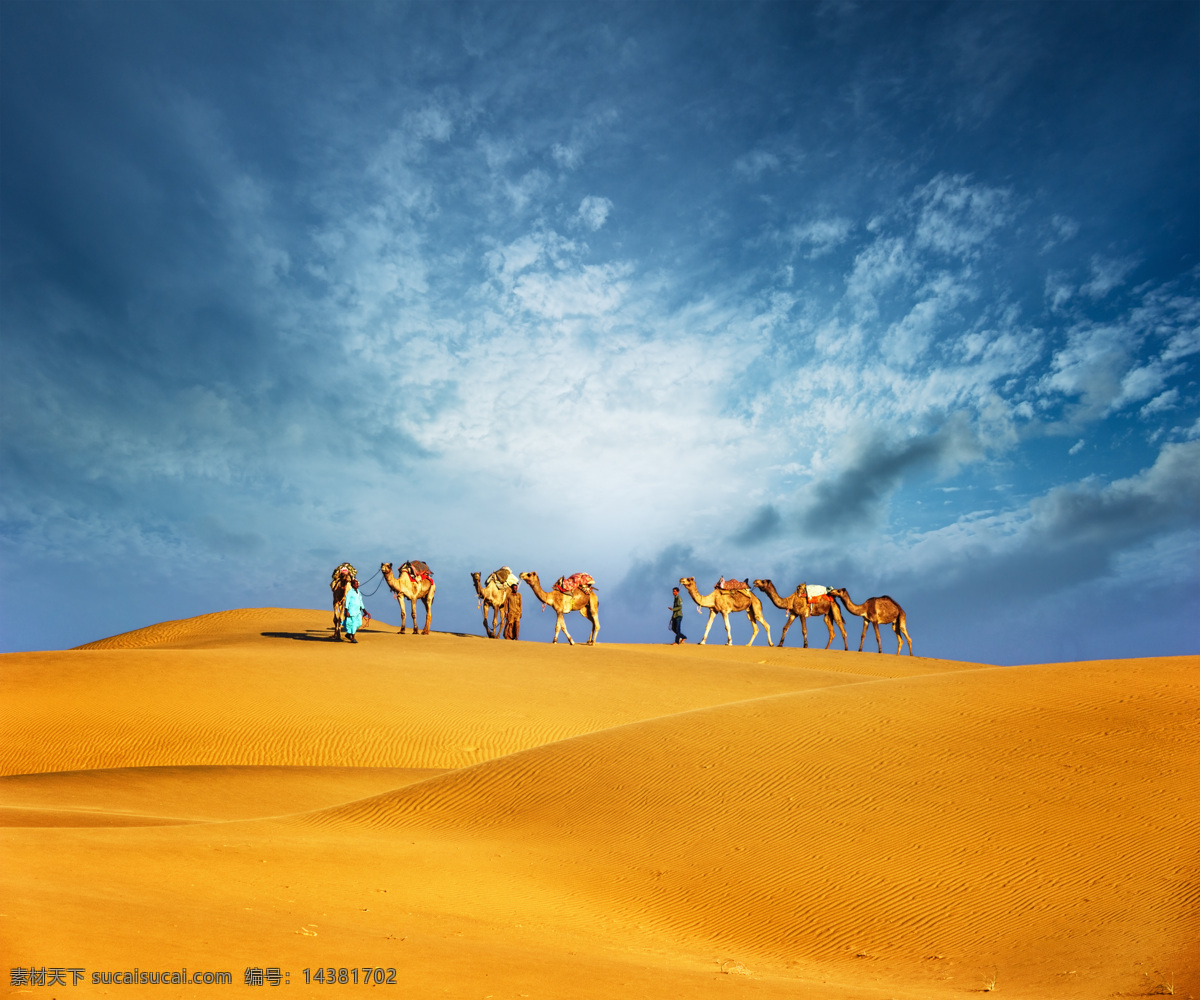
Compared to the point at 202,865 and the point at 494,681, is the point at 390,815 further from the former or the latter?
the point at 494,681

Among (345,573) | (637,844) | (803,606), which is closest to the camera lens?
(637,844)

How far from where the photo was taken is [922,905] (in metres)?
8.32

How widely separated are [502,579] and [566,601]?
10.1ft

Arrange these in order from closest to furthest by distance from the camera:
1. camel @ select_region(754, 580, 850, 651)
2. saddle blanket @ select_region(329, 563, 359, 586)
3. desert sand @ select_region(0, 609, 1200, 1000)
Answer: desert sand @ select_region(0, 609, 1200, 1000) < saddle blanket @ select_region(329, 563, 359, 586) < camel @ select_region(754, 580, 850, 651)

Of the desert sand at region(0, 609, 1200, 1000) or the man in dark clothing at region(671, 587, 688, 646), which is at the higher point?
the man in dark clothing at region(671, 587, 688, 646)

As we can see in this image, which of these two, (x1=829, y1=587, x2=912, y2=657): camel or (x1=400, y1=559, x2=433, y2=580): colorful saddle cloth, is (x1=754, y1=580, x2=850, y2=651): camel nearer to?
(x1=829, y1=587, x2=912, y2=657): camel

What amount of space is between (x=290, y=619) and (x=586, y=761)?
3055cm

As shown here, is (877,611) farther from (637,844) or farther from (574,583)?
(637,844)

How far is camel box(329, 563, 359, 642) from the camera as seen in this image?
26.9 m

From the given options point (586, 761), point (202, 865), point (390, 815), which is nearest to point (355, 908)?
point (202, 865)

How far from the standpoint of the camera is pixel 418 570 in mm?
30344

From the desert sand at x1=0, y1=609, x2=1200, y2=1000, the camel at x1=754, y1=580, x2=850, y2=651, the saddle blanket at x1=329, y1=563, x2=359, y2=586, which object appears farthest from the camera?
the camel at x1=754, y1=580, x2=850, y2=651

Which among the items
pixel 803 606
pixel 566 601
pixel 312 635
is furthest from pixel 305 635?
pixel 803 606

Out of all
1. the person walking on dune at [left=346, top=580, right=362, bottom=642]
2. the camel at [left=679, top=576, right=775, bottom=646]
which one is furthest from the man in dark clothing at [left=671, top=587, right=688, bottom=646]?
the person walking on dune at [left=346, top=580, right=362, bottom=642]
